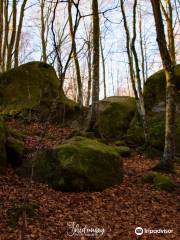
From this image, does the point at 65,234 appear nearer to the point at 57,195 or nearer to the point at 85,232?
the point at 85,232

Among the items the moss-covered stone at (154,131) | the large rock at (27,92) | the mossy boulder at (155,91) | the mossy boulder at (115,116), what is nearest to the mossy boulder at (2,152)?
the large rock at (27,92)

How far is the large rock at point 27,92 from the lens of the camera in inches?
582

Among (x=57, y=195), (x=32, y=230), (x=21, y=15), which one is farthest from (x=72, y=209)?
(x=21, y=15)

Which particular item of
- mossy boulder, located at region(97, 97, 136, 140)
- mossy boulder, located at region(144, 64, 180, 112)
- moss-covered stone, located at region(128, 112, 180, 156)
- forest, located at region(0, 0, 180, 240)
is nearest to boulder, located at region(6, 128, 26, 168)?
forest, located at region(0, 0, 180, 240)

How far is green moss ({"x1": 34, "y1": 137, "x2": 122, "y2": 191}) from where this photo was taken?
7547 mm

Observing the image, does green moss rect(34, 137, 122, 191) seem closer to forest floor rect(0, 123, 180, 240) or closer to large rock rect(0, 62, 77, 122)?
forest floor rect(0, 123, 180, 240)

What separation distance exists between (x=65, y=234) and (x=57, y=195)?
1.70 meters

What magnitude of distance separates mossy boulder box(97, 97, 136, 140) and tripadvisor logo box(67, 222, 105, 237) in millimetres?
8380

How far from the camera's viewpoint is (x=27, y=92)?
584 inches

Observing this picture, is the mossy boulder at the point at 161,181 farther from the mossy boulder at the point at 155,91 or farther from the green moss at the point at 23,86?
the green moss at the point at 23,86

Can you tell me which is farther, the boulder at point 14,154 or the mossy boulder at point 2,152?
the boulder at point 14,154

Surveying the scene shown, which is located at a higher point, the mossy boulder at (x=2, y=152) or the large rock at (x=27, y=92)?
the large rock at (x=27, y=92)

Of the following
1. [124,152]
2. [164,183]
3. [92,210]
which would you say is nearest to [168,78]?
[164,183]

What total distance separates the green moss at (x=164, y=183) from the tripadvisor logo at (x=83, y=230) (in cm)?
301
